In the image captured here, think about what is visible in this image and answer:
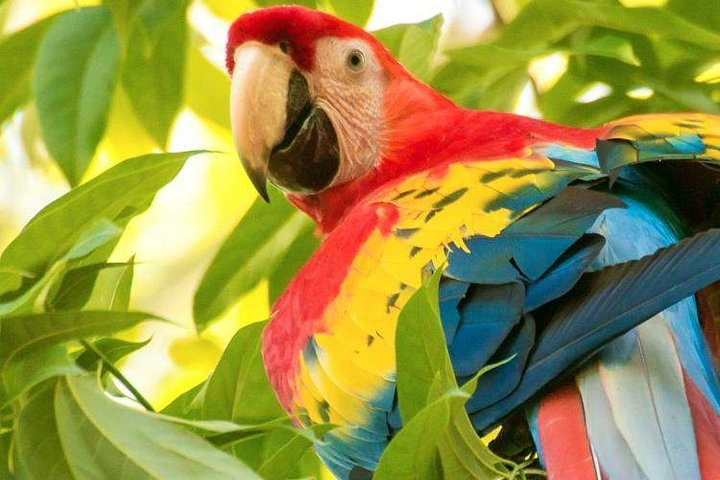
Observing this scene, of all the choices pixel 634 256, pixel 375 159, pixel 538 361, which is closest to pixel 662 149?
pixel 634 256

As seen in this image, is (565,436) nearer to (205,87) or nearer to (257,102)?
(257,102)

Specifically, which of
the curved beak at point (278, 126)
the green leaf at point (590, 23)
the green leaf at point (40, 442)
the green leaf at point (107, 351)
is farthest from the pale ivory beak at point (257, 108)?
the green leaf at point (40, 442)

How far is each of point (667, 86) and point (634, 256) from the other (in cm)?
35

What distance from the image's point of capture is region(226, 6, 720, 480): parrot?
0.74 m

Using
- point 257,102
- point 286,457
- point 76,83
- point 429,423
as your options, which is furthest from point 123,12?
point 429,423

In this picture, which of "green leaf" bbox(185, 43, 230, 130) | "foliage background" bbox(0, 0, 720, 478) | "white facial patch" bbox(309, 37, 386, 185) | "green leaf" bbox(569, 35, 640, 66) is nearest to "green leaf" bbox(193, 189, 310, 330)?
"foliage background" bbox(0, 0, 720, 478)

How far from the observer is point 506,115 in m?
1.14

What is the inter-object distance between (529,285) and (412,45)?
55 centimetres

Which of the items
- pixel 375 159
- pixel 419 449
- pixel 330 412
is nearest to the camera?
pixel 419 449

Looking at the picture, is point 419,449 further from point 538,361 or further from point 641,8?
point 641,8

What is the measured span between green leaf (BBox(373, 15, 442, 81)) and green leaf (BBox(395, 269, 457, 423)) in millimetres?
665

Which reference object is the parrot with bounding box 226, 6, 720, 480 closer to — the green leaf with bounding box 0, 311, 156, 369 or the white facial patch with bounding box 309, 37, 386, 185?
the white facial patch with bounding box 309, 37, 386, 185

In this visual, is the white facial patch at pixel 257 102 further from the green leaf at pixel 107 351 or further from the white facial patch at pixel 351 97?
the green leaf at pixel 107 351

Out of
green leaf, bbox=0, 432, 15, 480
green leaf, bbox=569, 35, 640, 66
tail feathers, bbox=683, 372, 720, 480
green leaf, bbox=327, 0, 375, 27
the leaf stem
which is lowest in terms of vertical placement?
tail feathers, bbox=683, 372, 720, 480
